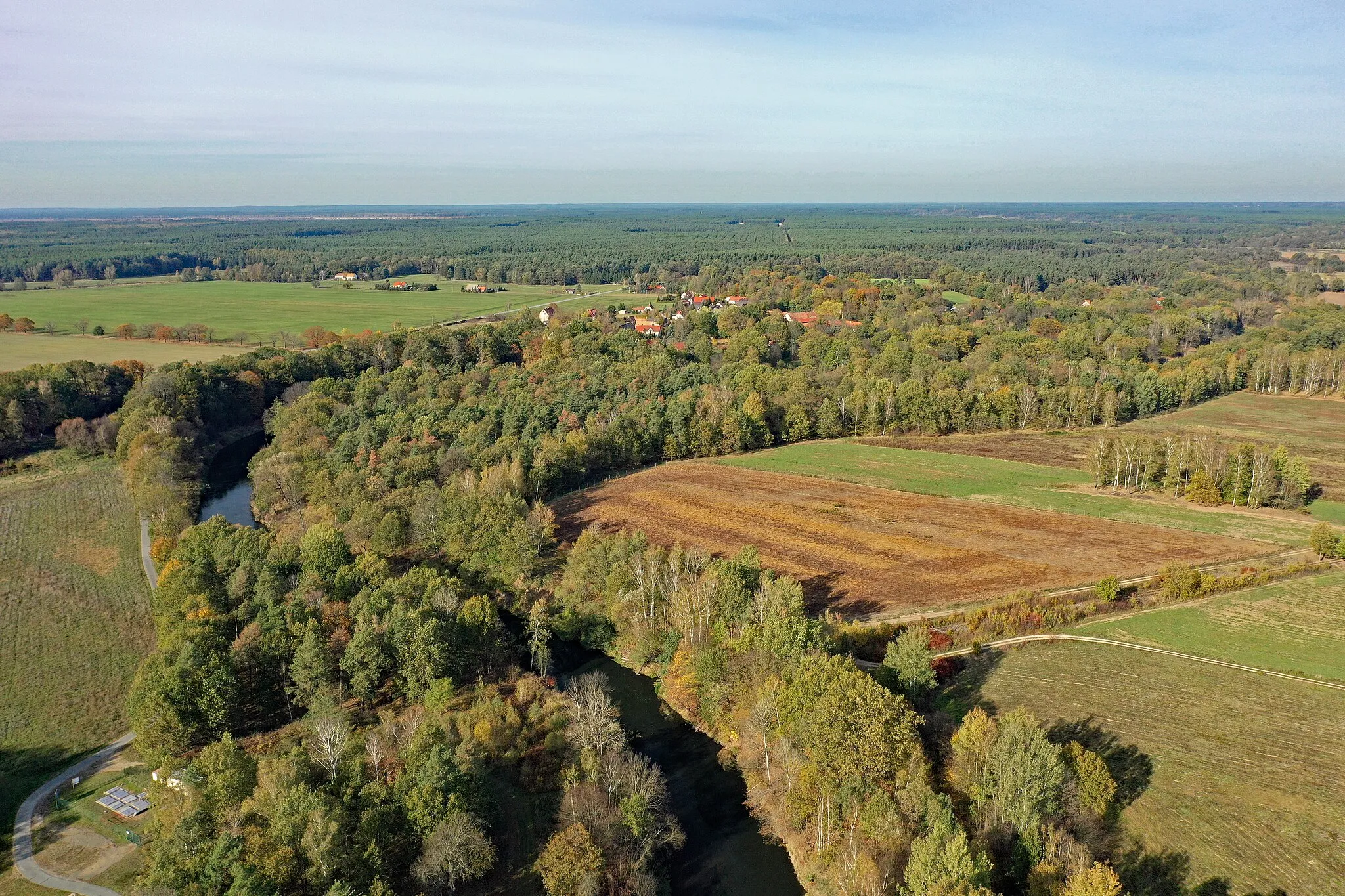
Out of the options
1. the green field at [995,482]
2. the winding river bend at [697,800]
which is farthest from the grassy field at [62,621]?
the green field at [995,482]

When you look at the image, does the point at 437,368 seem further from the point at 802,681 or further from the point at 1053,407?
the point at 802,681

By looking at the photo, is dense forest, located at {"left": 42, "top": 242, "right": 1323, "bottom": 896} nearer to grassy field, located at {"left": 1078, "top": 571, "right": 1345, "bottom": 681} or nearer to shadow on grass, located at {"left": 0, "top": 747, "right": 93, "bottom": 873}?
shadow on grass, located at {"left": 0, "top": 747, "right": 93, "bottom": 873}

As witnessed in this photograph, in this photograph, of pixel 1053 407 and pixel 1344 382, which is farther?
pixel 1344 382

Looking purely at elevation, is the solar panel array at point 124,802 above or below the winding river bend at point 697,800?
above

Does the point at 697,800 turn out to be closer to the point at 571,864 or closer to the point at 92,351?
the point at 571,864

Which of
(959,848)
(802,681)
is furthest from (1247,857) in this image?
(802,681)

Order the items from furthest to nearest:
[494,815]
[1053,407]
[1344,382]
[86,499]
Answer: [1344,382]
[1053,407]
[86,499]
[494,815]

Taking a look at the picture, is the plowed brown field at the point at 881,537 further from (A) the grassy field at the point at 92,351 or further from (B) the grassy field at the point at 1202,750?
(A) the grassy field at the point at 92,351
